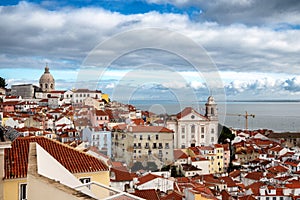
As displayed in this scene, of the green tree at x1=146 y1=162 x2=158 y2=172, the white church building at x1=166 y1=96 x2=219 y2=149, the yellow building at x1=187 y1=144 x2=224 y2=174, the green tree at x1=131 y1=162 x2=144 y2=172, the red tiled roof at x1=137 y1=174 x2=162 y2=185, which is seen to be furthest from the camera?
the yellow building at x1=187 y1=144 x2=224 y2=174

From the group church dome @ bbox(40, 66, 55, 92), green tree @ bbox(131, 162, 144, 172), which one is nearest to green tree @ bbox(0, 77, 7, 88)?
church dome @ bbox(40, 66, 55, 92)

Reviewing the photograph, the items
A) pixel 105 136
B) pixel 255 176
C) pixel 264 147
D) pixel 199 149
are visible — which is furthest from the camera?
pixel 264 147

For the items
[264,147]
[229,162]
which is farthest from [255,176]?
[264,147]

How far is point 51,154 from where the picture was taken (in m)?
3.23

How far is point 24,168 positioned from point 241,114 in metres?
57.7

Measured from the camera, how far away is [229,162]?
20297mm

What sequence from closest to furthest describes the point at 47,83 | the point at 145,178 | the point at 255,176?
the point at 145,178 < the point at 255,176 < the point at 47,83

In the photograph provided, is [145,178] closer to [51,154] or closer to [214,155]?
[51,154]

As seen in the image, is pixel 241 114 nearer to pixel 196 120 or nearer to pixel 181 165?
pixel 181 165

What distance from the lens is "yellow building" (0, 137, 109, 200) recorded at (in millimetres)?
2842

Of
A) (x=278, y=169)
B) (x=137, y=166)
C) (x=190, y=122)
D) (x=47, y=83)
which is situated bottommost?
(x=278, y=169)

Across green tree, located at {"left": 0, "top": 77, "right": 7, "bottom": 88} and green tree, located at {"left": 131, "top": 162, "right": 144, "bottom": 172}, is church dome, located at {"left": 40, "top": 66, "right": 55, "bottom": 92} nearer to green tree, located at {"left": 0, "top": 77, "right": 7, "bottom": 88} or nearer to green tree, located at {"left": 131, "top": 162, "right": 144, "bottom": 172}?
green tree, located at {"left": 0, "top": 77, "right": 7, "bottom": 88}

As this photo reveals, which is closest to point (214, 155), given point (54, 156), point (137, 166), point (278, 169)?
point (278, 169)

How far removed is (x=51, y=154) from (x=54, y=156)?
0.11 ft
